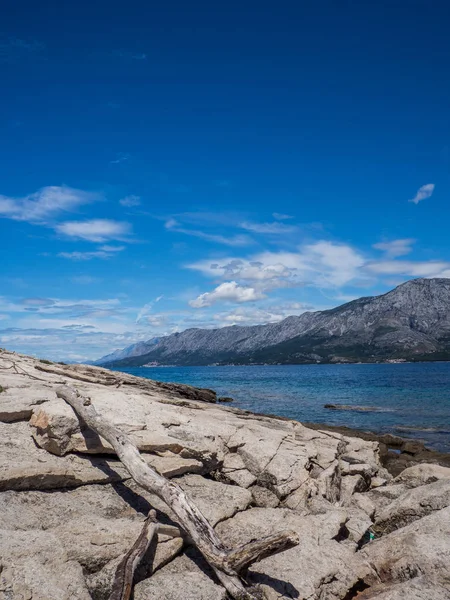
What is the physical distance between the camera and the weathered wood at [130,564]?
881cm

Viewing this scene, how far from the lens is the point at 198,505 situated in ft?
43.4

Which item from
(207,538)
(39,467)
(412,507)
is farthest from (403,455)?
(39,467)

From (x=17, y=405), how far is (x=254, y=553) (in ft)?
34.1

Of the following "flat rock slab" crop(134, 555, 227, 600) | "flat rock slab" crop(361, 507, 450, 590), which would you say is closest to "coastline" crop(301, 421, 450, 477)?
"flat rock slab" crop(361, 507, 450, 590)

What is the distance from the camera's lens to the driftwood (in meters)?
9.90

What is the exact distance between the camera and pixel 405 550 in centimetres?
1201

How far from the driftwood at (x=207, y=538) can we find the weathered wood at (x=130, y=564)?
0.85 m

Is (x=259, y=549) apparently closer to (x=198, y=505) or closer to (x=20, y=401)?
(x=198, y=505)

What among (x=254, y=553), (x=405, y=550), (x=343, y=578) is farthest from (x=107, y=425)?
(x=405, y=550)

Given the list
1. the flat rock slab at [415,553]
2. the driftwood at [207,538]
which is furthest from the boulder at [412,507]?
the driftwood at [207,538]

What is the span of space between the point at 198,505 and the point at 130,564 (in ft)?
13.5

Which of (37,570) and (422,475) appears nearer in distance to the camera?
(37,570)

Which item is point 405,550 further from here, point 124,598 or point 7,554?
point 7,554

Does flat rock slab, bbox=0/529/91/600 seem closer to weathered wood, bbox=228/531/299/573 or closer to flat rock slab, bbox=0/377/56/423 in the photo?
weathered wood, bbox=228/531/299/573
